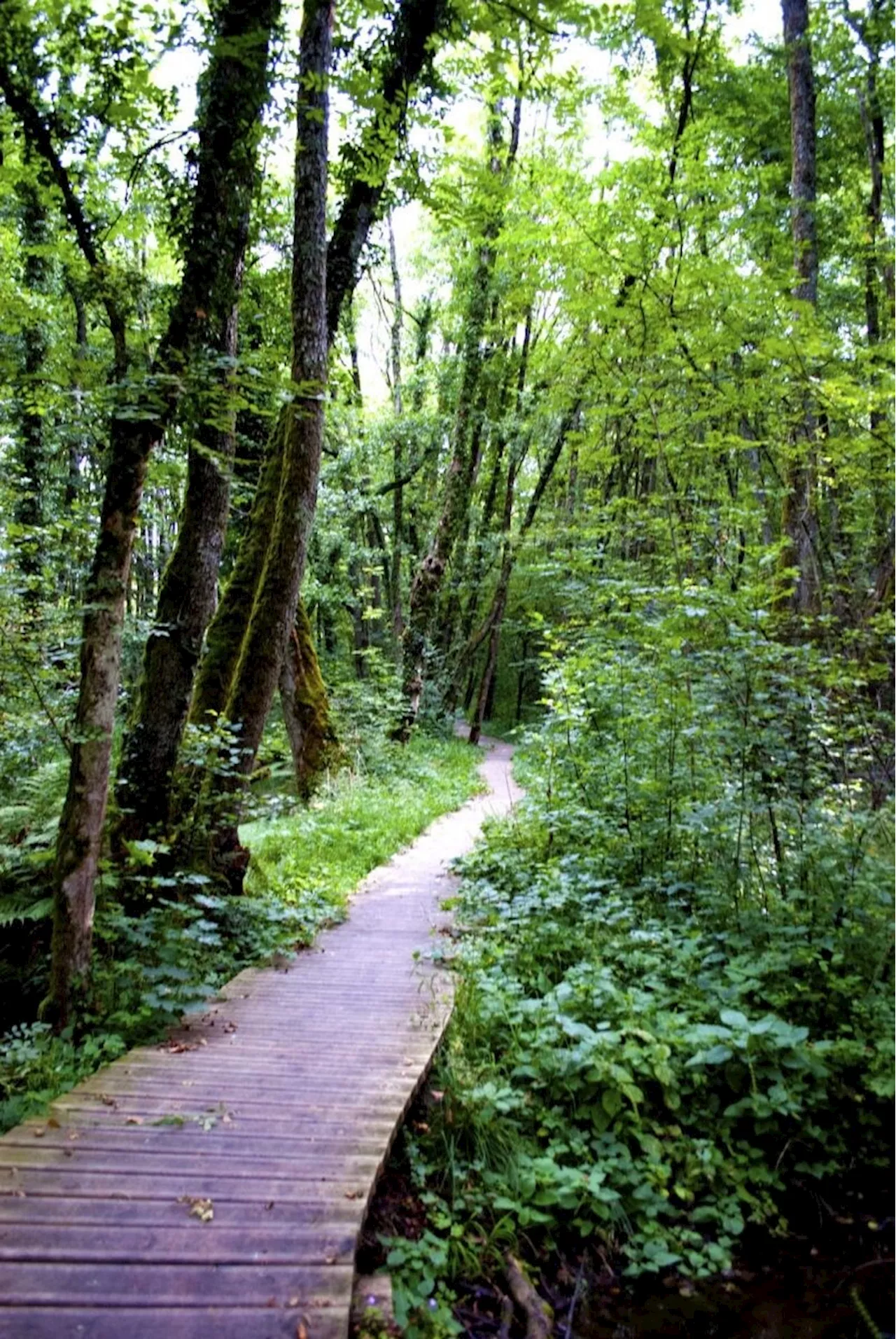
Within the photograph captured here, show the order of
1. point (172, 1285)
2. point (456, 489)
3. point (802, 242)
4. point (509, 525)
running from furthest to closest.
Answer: point (509, 525), point (456, 489), point (802, 242), point (172, 1285)

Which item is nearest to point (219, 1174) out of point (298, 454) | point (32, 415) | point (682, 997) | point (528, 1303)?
point (528, 1303)

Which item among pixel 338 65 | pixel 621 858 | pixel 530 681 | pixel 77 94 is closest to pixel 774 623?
pixel 621 858

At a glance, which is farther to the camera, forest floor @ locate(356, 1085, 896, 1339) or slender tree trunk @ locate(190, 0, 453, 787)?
slender tree trunk @ locate(190, 0, 453, 787)

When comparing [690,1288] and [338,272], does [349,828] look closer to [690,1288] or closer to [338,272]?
[338,272]

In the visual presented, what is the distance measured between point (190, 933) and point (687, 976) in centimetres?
323

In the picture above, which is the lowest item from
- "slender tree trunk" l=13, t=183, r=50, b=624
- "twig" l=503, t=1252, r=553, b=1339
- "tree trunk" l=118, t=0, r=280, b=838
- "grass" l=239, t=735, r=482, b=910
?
"grass" l=239, t=735, r=482, b=910

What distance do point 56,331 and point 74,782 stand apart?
12121 millimetres

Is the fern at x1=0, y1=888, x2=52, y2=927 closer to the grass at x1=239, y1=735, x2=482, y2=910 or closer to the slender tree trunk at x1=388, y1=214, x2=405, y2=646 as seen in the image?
the grass at x1=239, y1=735, x2=482, y2=910

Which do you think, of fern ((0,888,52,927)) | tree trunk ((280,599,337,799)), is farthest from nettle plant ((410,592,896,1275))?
tree trunk ((280,599,337,799))

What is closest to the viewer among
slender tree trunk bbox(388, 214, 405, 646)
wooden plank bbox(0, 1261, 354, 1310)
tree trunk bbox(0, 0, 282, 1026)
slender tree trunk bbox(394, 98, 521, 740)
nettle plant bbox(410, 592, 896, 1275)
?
wooden plank bbox(0, 1261, 354, 1310)

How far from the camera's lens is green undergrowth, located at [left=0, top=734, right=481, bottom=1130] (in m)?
3.81

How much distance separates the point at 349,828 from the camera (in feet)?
33.0

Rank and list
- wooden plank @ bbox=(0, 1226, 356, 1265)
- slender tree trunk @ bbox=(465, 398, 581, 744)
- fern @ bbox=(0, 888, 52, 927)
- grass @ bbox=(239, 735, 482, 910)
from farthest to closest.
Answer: slender tree trunk @ bbox=(465, 398, 581, 744), grass @ bbox=(239, 735, 482, 910), fern @ bbox=(0, 888, 52, 927), wooden plank @ bbox=(0, 1226, 356, 1265)

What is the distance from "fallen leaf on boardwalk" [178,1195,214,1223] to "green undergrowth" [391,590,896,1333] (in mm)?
742
